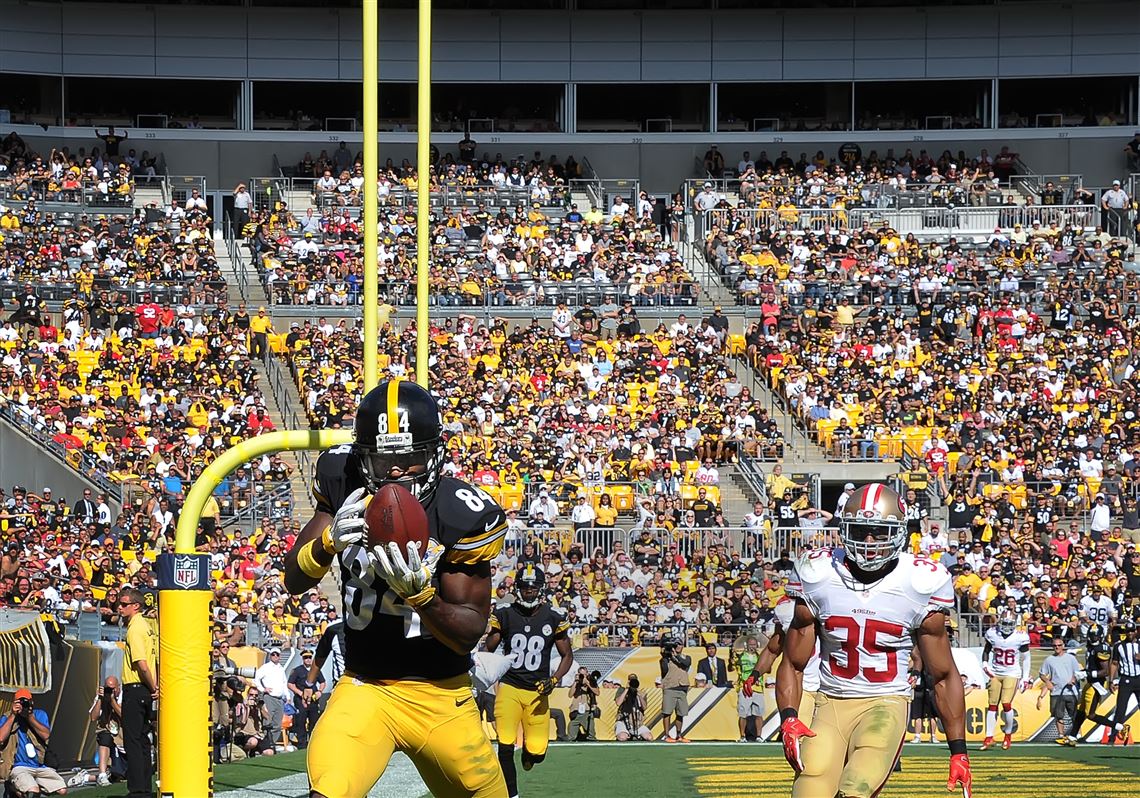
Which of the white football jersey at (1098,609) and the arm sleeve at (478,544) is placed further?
the white football jersey at (1098,609)

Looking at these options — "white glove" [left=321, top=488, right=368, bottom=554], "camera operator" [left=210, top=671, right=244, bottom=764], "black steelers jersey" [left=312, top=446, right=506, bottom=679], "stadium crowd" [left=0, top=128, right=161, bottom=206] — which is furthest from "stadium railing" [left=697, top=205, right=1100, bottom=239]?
"white glove" [left=321, top=488, right=368, bottom=554]

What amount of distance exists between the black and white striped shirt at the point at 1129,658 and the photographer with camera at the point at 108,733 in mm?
8568

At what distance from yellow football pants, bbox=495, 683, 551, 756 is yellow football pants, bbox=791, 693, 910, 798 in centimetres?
382

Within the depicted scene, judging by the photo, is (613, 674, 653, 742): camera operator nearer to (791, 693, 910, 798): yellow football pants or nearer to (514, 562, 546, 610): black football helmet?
(514, 562, 546, 610): black football helmet

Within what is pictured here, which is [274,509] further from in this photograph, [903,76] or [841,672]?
[903,76]

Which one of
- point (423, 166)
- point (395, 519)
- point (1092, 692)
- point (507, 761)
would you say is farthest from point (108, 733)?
point (1092, 692)

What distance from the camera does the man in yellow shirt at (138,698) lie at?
1069cm

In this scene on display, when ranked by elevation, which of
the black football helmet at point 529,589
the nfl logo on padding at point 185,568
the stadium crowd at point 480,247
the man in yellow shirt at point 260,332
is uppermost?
the stadium crowd at point 480,247

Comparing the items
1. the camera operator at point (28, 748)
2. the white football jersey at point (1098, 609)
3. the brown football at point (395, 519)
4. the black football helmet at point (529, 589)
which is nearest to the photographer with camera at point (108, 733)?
the camera operator at point (28, 748)

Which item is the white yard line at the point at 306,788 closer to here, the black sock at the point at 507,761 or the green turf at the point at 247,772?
the green turf at the point at 247,772

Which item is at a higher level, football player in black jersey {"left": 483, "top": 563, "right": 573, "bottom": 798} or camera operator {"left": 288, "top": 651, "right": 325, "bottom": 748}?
football player in black jersey {"left": 483, "top": 563, "right": 573, "bottom": 798}

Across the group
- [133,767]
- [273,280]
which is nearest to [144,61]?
[273,280]

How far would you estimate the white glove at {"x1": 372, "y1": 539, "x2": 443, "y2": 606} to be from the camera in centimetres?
462

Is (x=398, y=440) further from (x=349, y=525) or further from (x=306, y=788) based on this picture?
(x=306, y=788)
